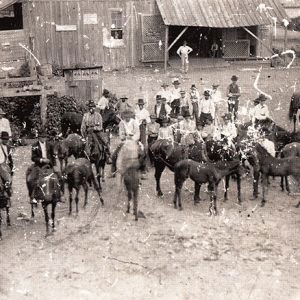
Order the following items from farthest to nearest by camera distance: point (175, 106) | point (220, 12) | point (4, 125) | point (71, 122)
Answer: point (220, 12) < point (175, 106) < point (71, 122) < point (4, 125)

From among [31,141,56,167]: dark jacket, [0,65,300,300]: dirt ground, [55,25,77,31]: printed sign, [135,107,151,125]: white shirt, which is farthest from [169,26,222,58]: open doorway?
[31,141,56,167]: dark jacket

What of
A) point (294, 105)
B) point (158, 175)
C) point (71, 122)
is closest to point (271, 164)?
point (158, 175)

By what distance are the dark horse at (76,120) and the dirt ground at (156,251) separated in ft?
11.2

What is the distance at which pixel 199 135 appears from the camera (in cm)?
1491

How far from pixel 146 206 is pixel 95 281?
3675 mm

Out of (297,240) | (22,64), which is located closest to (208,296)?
(297,240)

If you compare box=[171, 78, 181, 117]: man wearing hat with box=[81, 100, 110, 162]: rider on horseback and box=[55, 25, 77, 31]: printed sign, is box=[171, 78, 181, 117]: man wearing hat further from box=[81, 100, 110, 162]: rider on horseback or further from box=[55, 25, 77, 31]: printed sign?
box=[55, 25, 77, 31]: printed sign

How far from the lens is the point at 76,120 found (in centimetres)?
1780

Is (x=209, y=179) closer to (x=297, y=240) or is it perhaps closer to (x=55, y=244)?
(x=297, y=240)

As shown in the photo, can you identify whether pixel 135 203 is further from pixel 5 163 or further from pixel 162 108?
pixel 162 108

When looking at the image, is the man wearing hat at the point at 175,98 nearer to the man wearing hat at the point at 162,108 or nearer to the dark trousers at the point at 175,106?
the dark trousers at the point at 175,106

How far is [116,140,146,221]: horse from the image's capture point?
42.2 ft

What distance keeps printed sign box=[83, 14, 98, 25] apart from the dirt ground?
45.9 ft

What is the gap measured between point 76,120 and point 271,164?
275 inches
